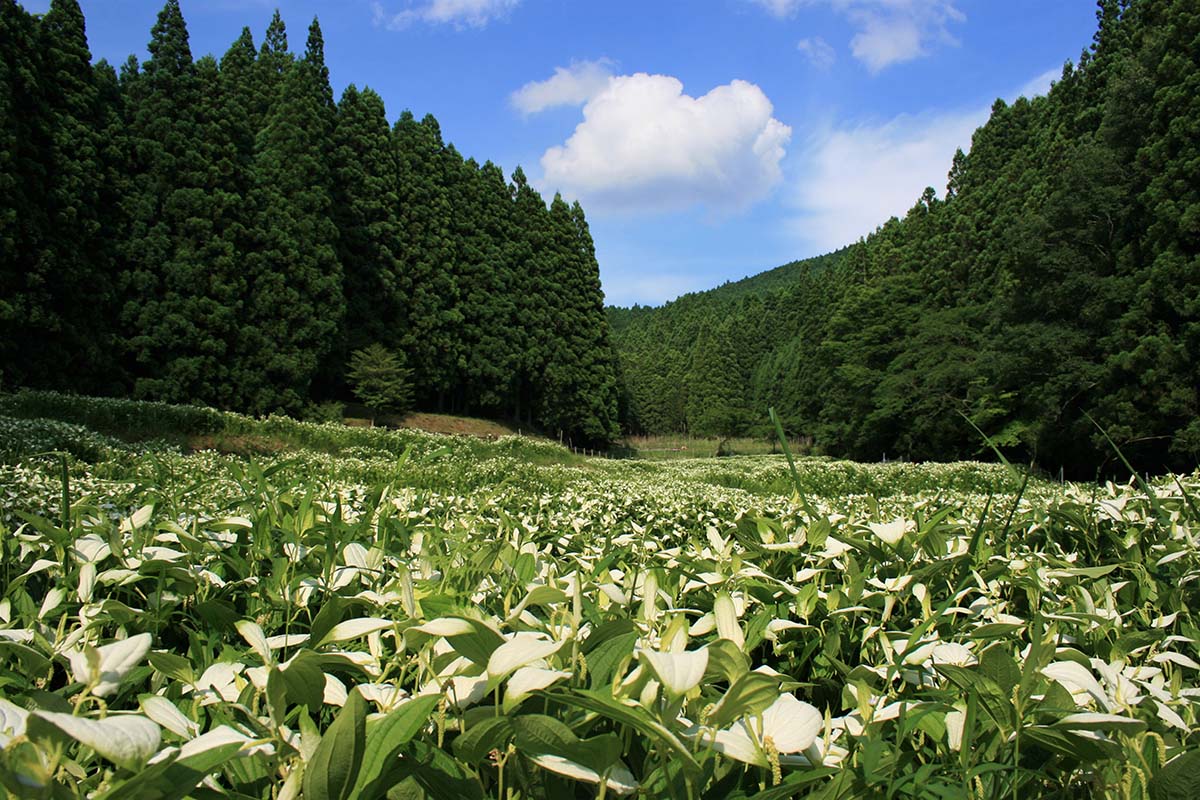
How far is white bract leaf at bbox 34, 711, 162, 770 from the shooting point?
34 centimetres

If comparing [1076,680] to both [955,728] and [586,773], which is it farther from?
[586,773]

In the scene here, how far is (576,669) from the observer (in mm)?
587

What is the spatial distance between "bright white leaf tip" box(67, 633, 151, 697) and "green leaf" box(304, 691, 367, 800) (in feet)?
0.54

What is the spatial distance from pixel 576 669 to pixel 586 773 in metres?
0.13

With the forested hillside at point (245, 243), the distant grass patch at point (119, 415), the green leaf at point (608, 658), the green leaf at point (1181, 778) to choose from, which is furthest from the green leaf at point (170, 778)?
the forested hillside at point (245, 243)

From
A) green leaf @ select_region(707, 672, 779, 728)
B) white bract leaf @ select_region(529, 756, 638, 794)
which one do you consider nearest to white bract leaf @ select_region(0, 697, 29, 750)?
white bract leaf @ select_region(529, 756, 638, 794)

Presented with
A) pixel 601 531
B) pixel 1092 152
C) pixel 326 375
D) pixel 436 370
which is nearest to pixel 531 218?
pixel 436 370

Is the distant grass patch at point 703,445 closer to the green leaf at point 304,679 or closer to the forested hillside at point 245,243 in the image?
the forested hillside at point 245,243

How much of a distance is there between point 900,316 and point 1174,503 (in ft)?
104

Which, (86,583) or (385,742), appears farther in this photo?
(86,583)

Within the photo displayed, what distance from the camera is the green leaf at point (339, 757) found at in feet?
1.46

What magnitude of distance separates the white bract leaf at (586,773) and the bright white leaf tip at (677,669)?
0.26 ft

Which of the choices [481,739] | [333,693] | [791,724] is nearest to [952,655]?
[791,724]

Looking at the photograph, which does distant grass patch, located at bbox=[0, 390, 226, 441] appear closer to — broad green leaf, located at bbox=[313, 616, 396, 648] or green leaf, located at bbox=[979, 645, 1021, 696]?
broad green leaf, located at bbox=[313, 616, 396, 648]
